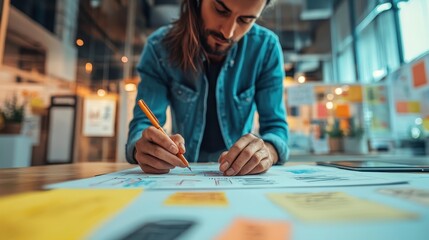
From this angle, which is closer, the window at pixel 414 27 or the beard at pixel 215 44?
the beard at pixel 215 44

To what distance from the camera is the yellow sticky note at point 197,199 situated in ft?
0.64

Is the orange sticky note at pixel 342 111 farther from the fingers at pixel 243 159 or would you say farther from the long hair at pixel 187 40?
the fingers at pixel 243 159

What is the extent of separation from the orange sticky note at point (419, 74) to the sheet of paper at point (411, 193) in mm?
1396

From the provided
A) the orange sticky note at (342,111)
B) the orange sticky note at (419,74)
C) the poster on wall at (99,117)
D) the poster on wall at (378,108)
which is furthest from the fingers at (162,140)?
the poster on wall at (99,117)

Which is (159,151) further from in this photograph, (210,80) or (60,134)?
(60,134)

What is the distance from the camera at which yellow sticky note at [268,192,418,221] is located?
156mm

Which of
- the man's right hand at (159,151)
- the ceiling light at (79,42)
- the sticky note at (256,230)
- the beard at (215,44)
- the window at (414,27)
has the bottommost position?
the sticky note at (256,230)

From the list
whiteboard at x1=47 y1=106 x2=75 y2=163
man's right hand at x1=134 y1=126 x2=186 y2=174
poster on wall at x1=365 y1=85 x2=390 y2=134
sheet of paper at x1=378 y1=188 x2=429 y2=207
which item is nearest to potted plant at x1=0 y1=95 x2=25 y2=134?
whiteboard at x1=47 y1=106 x2=75 y2=163

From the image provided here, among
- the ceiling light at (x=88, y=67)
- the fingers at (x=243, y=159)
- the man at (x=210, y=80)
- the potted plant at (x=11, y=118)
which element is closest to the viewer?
the fingers at (x=243, y=159)

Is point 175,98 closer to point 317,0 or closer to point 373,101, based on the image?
point 373,101

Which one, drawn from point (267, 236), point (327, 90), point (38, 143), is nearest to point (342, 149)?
point (327, 90)

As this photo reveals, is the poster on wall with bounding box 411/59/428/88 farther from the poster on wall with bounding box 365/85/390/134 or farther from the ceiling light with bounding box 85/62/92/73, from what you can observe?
the ceiling light with bounding box 85/62/92/73

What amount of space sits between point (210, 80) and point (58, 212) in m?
0.67

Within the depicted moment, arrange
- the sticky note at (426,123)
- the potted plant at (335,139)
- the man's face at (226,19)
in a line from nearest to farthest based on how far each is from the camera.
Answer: the man's face at (226,19) → the sticky note at (426,123) → the potted plant at (335,139)
